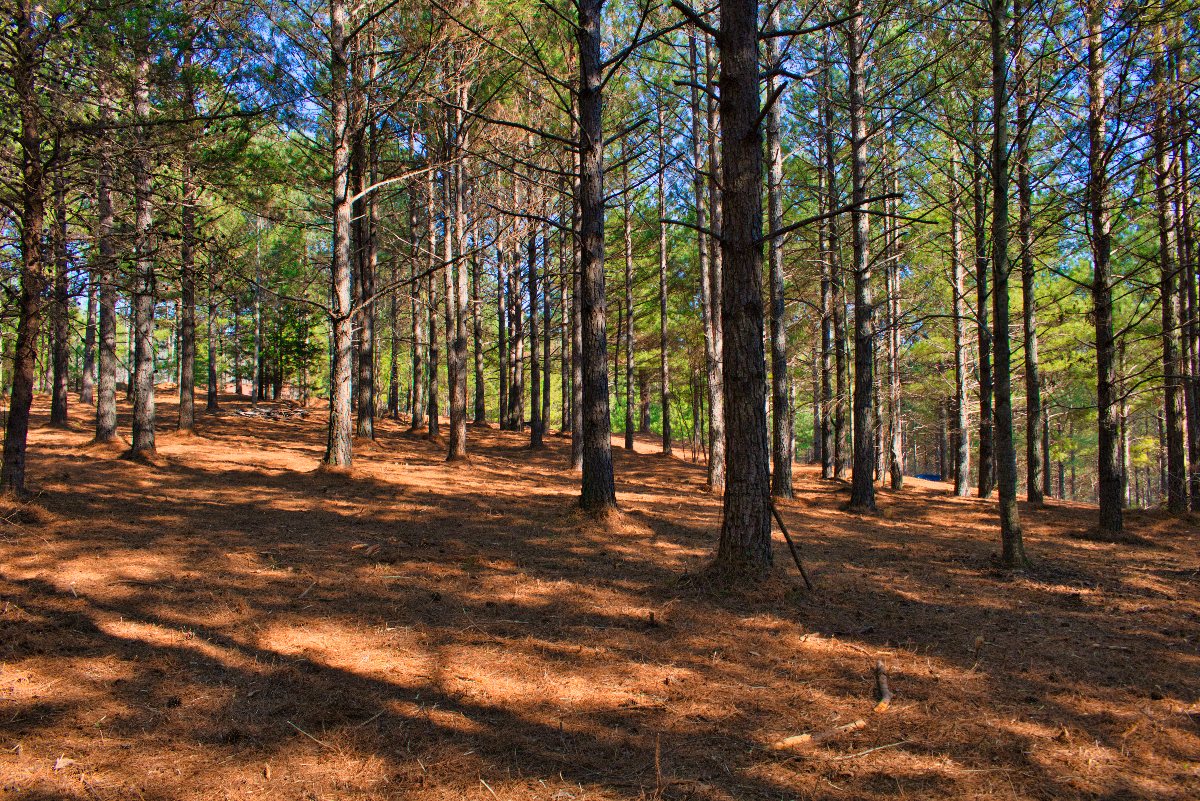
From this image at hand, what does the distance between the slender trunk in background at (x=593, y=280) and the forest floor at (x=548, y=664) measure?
1.83 feet

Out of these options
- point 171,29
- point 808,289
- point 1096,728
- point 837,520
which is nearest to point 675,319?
point 808,289

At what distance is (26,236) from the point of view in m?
6.32

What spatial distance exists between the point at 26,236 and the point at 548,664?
22.1 feet

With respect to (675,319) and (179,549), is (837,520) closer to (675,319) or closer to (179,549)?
(179,549)

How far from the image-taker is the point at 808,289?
21953 millimetres

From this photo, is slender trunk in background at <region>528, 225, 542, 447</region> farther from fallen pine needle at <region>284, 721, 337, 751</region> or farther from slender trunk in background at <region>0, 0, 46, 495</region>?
fallen pine needle at <region>284, 721, 337, 751</region>

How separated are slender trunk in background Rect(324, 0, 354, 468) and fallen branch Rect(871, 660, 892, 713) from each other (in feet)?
29.8

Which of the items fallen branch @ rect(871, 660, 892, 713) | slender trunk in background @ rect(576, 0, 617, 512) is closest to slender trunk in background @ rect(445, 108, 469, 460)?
slender trunk in background @ rect(576, 0, 617, 512)

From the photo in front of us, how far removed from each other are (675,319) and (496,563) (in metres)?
20.7

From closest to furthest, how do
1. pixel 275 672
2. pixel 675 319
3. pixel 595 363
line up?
pixel 275 672 < pixel 595 363 < pixel 675 319

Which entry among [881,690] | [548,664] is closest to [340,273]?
[548,664]

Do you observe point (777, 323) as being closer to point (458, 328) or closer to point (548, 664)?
point (458, 328)

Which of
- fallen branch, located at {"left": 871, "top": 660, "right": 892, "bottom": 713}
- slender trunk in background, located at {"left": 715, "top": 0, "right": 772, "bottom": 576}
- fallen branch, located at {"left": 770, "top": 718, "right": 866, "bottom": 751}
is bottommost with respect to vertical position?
fallen branch, located at {"left": 770, "top": 718, "right": 866, "bottom": 751}

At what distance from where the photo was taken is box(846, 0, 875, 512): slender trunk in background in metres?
10.7
